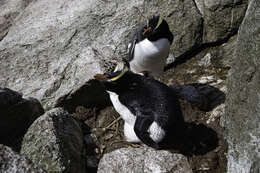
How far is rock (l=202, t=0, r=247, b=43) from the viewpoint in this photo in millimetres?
3609

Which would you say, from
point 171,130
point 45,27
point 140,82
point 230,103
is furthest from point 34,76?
point 230,103

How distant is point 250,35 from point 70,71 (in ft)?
6.52

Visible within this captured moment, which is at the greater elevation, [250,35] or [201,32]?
[250,35]

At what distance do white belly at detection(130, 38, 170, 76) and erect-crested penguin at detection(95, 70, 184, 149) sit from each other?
68 centimetres

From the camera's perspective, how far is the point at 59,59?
352cm

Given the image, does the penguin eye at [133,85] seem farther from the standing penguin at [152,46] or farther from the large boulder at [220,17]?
the large boulder at [220,17]

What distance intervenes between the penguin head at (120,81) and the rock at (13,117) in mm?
677

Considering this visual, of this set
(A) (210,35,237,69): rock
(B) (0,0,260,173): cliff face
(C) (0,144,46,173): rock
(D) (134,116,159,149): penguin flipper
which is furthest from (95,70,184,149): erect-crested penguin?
(A) (210,35,237,69): rock

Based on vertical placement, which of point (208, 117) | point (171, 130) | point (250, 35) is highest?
point (250, 35)

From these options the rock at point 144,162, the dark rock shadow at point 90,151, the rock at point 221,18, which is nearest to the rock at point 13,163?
the rock at point 144,162

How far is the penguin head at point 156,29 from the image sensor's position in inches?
122

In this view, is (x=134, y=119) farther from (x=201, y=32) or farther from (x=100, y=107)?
(x=201, y=32)

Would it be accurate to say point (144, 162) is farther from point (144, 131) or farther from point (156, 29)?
point (156, 29)

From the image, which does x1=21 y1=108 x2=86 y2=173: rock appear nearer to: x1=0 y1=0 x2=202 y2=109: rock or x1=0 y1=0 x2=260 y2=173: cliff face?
x1=0 y1=0 x2=260 y2=173: cliff face
